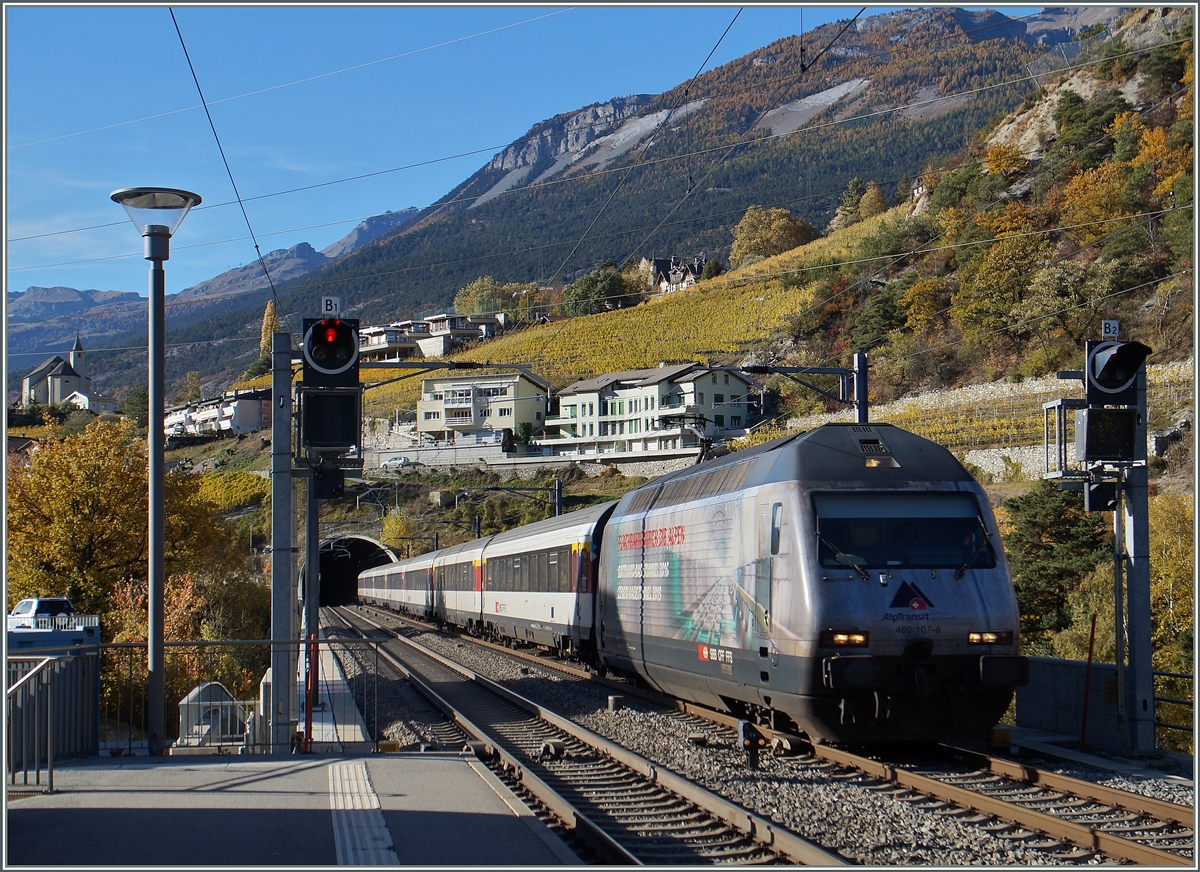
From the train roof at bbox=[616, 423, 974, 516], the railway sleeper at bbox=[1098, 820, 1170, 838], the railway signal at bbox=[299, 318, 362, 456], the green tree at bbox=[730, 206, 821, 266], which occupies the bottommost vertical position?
the railway sleeper at bbox=[1098, 820, 1170, 838]

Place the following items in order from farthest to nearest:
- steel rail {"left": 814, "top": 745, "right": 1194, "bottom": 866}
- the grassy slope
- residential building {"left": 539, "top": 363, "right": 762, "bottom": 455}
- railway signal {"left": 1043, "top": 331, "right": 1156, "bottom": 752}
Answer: the grassy slope, residential building {"left": 539, "top": 363, "right": 762, "bottom": 455}, railway signal {"left": 1043, "top": 331, "right": 1156, "bottom": 752}, steel rail {"left": 814, "top": 745, "right": 1194, "bottom": 866}

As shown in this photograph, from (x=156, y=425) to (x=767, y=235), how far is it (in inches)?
5539

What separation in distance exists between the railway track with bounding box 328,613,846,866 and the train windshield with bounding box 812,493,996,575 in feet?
9.28

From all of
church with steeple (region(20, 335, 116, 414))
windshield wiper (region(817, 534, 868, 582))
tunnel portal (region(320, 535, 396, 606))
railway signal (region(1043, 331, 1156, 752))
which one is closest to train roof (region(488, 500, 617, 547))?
railway signal (region(1043, 331, 1156, 752))

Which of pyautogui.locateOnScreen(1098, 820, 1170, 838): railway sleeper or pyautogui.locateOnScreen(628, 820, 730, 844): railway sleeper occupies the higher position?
pyautogui.locateOnScreen(1098, 820, 1170, 838): railway sleeper

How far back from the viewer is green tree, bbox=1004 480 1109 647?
109 feet

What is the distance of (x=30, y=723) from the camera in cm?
1008

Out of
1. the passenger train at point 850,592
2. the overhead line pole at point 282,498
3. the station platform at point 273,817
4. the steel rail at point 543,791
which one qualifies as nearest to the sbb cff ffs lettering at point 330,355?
the overhead line pole at point 282,498

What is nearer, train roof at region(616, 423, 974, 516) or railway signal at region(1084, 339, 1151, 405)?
train roof at region(616, 423, 974, 516)

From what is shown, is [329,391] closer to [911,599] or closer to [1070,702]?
[911,599]

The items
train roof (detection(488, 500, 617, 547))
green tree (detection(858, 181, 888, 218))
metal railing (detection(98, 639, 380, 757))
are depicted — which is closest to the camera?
metal railing (detection(98, 639, 380, 757))

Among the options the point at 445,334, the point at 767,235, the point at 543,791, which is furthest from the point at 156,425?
the point at 767,235

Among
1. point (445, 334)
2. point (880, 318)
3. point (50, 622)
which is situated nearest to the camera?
point (50, 622)

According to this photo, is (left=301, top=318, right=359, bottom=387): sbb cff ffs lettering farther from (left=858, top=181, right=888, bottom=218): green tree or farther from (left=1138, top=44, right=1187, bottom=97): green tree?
(left=858, top=181, right=888, bottom=218): green tree
